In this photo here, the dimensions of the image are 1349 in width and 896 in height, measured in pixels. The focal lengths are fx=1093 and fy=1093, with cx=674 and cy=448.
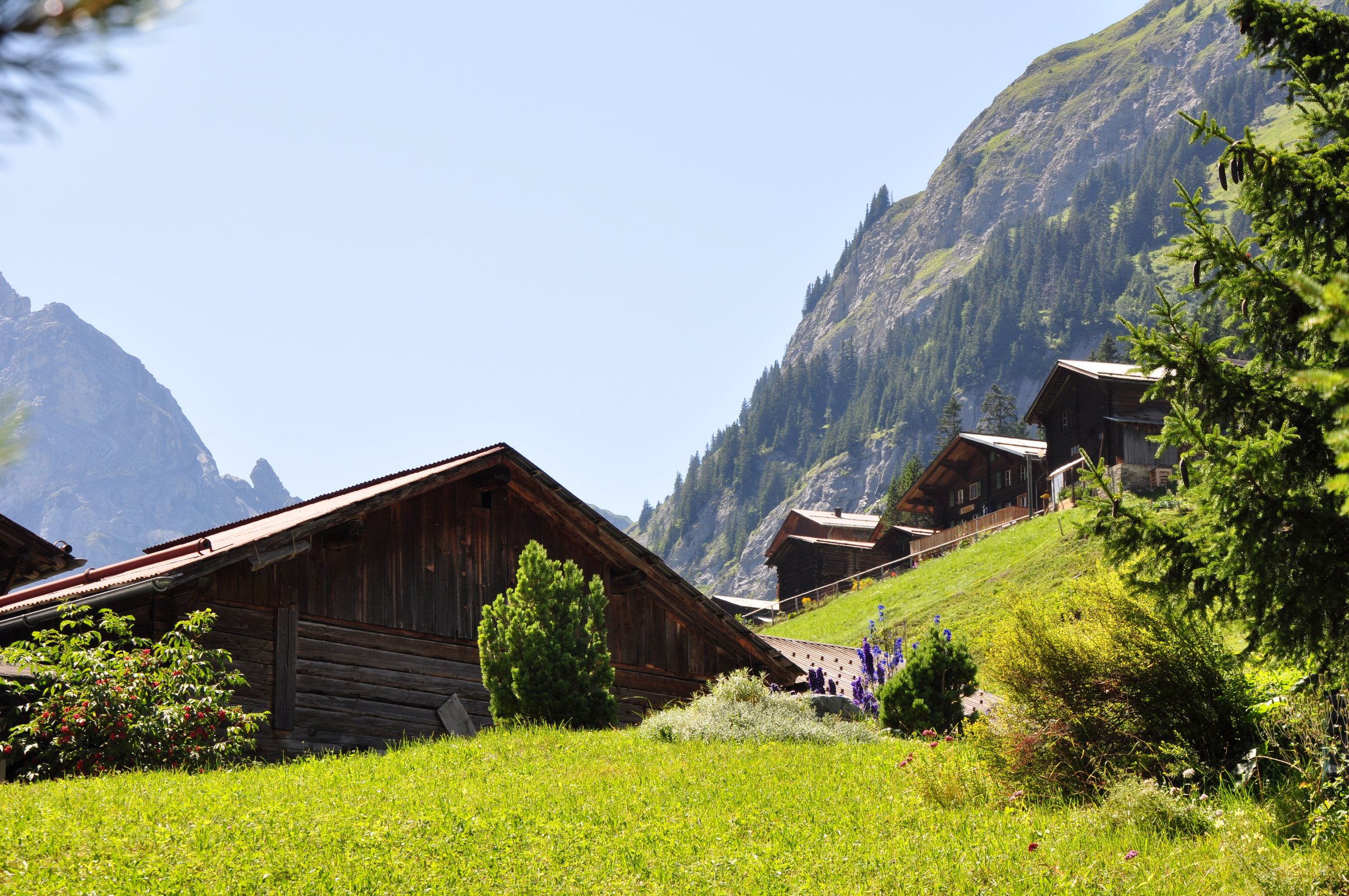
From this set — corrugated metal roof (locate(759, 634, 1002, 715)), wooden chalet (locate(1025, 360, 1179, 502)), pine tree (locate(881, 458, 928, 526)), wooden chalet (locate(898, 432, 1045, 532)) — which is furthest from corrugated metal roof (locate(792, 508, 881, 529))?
corrugated metal roof (locate(759, 634, 1002, 715))

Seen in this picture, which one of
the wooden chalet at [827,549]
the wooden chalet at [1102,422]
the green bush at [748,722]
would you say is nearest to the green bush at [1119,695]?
the green bush at [748,722]

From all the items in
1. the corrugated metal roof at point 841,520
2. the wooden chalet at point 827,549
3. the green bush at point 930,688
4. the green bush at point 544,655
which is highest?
the green bush at point 544,655

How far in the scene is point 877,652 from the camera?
1897 cm

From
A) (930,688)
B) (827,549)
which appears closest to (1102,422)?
(827,549)

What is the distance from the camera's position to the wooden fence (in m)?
52.2

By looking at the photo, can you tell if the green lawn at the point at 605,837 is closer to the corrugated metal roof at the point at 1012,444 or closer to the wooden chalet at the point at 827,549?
the corrugated metal roof at the point at 1012,444

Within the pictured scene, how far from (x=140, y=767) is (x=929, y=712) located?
34.1 ft

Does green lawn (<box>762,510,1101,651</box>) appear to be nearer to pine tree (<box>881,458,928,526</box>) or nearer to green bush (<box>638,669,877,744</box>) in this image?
green bush (<box>638,669,877,744</box>)

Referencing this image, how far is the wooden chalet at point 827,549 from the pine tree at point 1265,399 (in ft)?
187

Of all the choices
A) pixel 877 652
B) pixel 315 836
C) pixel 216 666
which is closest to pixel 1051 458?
pixel 877 652

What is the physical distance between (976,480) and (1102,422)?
14.8 metres

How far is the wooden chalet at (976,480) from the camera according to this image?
61.6m

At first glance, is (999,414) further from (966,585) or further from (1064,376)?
(966,585)

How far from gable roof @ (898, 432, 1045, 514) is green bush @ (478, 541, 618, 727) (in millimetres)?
50581
